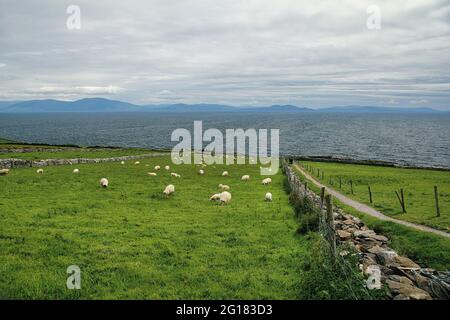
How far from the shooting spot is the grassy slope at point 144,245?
12.2 meters

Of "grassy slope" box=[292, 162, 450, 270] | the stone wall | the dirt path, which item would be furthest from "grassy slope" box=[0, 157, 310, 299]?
the dirt path

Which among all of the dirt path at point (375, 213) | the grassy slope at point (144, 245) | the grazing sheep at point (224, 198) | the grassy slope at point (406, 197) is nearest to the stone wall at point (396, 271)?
the grassy slope at point (144, 245)

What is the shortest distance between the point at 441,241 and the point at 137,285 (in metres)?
15.2

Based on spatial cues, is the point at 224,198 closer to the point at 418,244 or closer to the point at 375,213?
the point at 375,213

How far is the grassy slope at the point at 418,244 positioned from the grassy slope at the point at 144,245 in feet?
16.7

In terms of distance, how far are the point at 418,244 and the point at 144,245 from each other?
13.8m

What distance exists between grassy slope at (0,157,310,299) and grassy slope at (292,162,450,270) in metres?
5.08

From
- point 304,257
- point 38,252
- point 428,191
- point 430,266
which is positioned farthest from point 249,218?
point 428,191

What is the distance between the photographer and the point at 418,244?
18.5 meters

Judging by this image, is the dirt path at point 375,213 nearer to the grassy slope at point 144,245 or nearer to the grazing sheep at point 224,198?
the grassy slope at point 144,245

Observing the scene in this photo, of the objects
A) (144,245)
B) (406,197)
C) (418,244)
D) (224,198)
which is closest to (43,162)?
(224,198)

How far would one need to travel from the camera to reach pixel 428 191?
39.9m

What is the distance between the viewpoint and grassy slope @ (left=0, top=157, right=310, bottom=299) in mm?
12172
